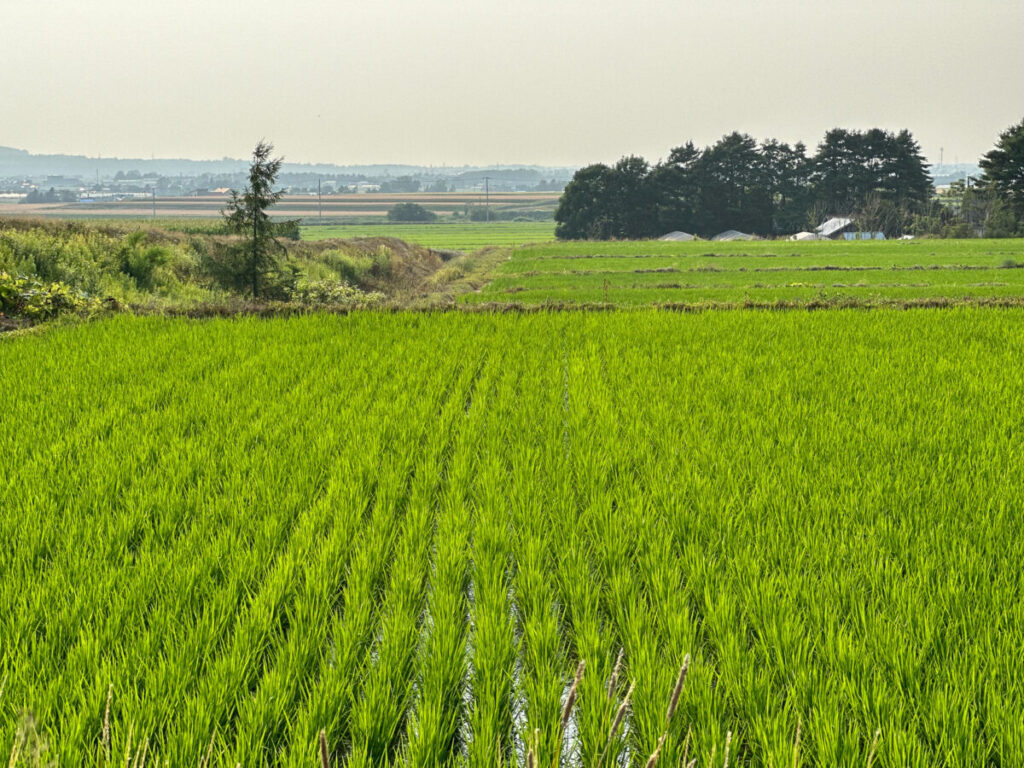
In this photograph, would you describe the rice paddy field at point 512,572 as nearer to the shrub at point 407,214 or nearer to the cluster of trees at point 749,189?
the cluster of trees at point 749,189

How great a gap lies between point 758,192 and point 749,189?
2.37ft

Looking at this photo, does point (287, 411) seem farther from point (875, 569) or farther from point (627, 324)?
point (627, 324)

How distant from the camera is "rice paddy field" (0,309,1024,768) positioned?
1.71 m

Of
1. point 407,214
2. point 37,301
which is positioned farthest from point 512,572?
point 407,214

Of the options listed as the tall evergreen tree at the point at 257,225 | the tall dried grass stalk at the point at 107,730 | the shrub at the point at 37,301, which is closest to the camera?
the tall dried grass stalk at the point at 107,730

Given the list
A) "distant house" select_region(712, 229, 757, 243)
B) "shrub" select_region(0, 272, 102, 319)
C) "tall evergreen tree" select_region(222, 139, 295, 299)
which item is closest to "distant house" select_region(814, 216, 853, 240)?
"distant house" select_region(712, 229, 757, 243)

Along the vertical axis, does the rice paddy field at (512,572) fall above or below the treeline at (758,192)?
below

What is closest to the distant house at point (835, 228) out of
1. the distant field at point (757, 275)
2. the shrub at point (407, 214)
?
the distant field at point (757, 275)

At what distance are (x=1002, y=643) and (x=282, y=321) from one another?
8.16 m

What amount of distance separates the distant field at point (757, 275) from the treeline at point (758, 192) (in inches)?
709

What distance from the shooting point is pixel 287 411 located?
15.6ft

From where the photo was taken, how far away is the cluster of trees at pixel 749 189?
151ft

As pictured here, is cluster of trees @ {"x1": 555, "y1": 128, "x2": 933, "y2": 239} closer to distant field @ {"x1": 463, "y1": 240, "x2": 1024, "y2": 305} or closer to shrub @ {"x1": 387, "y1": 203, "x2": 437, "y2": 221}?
distant field @ {"x1": 463, "y1": 240, "x2": 1024, "y2": 305}

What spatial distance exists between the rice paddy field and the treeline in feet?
140
